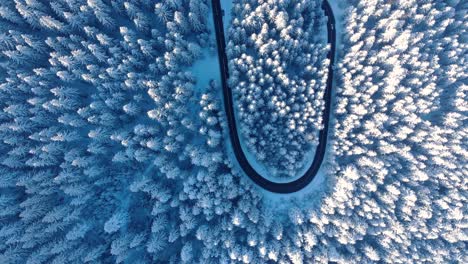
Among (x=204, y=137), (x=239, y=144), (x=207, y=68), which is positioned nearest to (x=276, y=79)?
(x=207, y=68)

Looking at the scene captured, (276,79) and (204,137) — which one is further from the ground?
(276,79)

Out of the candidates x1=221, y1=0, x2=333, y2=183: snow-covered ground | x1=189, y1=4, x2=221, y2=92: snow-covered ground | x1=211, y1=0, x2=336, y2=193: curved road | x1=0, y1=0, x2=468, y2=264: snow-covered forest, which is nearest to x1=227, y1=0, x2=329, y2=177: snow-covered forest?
x1=0, y1=0, x2=468, y2=264: snow-covered forest

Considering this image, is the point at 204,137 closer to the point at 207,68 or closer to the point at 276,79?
the point at 207,68

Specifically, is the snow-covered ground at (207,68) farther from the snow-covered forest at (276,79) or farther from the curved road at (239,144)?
the snow-covered forest at (276,79)

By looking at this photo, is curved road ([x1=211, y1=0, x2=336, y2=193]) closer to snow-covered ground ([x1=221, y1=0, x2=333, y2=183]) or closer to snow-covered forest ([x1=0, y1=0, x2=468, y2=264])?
snow-covered ground ([x1=221, y1=0, x2=333, y2=183])

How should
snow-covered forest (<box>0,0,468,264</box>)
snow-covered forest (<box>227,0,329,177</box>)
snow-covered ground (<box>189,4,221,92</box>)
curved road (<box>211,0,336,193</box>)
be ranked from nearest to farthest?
snow-covered forest (<box>0,0,468,264</box>), snow-covered forest (<box>227,0,329,177</box>), snow-covered ground (<box>189,4,221,92</box>), curved road (<box>211,0,336,193</box>)
